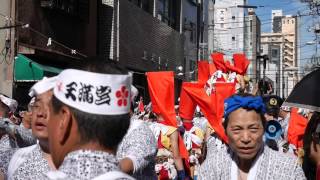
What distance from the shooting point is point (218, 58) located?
795 cm

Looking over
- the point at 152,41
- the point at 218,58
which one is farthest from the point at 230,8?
the point at 218,58


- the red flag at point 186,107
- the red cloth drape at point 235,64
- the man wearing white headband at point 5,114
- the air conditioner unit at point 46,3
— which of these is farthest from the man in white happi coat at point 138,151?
the air conditioner unit at point 46,3

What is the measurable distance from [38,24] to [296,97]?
1516cm

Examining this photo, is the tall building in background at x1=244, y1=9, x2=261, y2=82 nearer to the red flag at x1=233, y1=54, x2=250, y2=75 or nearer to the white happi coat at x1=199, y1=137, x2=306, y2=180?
the red flag at x1=233, y1=54, x2=250, y2=75

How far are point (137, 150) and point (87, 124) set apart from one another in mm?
1990

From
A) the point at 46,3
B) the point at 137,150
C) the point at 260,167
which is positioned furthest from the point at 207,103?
the point at 46,3

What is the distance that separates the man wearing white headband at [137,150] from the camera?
396 cm

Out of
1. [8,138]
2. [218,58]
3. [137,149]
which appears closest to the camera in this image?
[137,149]

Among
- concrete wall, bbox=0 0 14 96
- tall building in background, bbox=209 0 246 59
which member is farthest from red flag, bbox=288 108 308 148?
tall building in background, bbox=209 0 246 59

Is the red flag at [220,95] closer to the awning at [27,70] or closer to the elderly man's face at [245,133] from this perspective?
the elderly man's face at [245,133]

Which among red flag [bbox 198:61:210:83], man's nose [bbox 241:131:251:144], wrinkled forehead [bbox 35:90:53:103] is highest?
red flag [bbox 198:61:210:83]

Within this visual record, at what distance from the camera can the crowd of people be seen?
2.18 metres

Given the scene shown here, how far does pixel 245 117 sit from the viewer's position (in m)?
3.80

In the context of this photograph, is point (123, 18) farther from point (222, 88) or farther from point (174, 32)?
point (222, 88)
